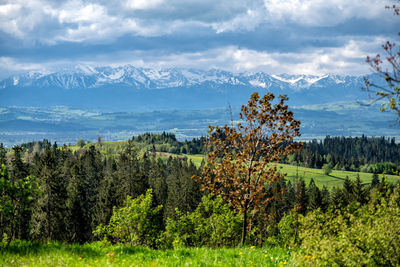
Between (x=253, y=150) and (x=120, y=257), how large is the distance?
28.3 feet

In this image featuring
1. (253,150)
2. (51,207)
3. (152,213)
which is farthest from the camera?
(51,207)

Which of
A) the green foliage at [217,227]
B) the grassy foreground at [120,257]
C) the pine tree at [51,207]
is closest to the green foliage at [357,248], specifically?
the grassy foreground at [120,257]

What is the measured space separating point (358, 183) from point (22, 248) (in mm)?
89426

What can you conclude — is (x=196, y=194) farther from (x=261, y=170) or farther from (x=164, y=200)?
(x=261, y=170)

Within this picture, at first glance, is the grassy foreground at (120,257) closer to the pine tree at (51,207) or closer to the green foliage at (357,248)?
the green foliage at (357,248)

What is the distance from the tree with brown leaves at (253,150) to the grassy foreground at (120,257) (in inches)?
157

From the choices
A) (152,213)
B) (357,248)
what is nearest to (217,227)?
(152,213)

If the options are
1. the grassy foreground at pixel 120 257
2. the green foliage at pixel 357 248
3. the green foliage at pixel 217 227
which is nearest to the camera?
the green foliage at pixel 357 248

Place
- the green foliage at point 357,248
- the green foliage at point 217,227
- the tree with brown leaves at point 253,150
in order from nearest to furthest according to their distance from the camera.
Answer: the green foliage at point 357,248
the tree with brown leaves at point 253,150
the green foliage at point 217,227

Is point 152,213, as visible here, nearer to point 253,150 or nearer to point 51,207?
point 51,207

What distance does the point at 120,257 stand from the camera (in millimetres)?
11617

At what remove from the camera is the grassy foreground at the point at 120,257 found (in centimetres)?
1040

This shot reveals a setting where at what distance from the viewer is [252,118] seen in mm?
17375

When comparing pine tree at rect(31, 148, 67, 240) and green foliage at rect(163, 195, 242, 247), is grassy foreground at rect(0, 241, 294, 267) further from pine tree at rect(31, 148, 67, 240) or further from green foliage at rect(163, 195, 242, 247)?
pine tree at rect(31, 148, 67, 240)
